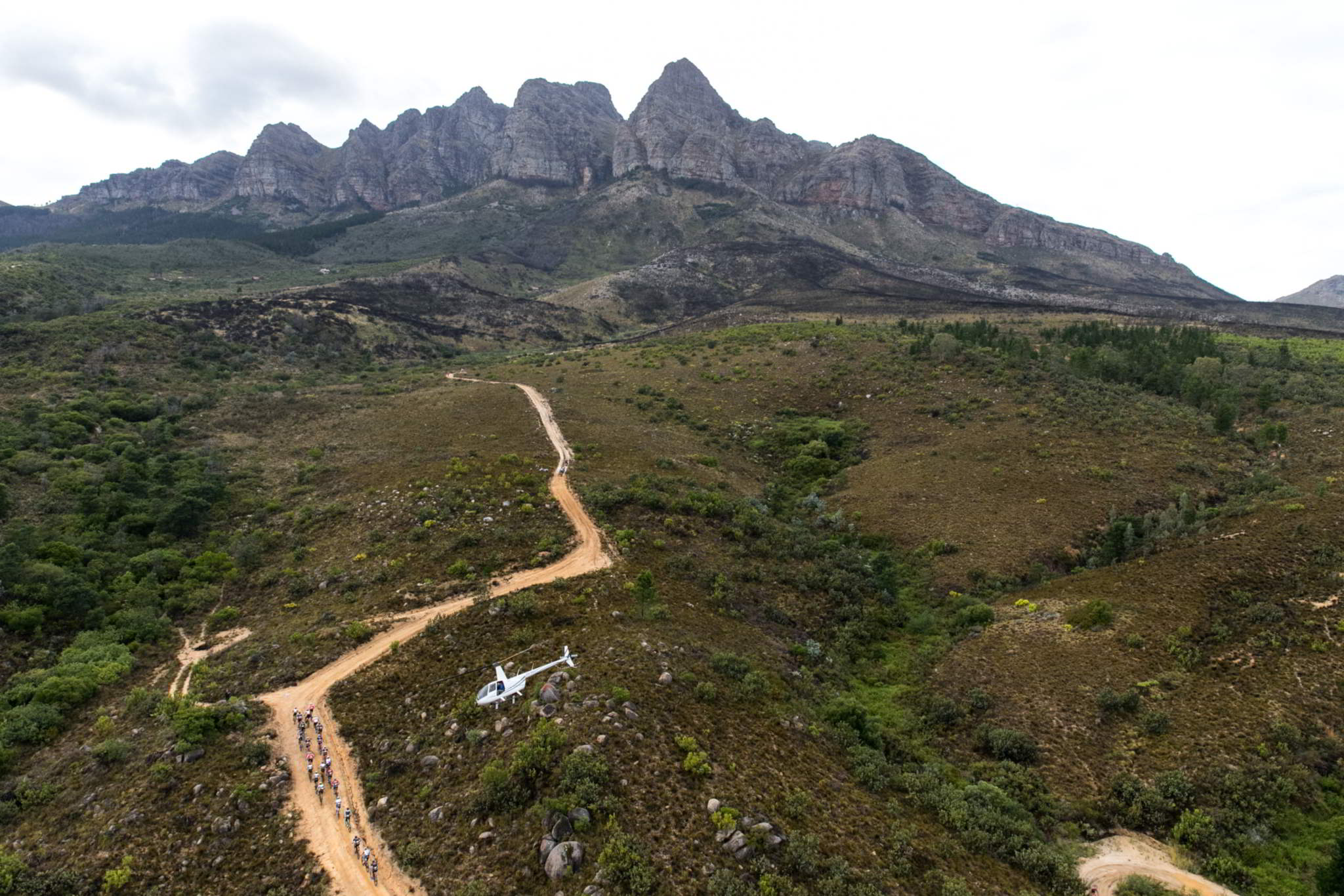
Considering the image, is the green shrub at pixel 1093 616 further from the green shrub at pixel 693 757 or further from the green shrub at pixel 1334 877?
the green shrub at pixel 693 757

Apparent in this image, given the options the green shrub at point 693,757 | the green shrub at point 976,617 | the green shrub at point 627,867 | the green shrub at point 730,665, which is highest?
the green shrub at point 627,867

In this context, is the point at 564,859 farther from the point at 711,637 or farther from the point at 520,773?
the point at 711,637

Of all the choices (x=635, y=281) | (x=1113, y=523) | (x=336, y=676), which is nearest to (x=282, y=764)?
(x=336, y=676)

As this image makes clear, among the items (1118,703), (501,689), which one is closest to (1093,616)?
(1118,703)

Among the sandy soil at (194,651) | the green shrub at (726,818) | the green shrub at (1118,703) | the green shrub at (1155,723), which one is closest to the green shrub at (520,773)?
the green shrub at (726,818)

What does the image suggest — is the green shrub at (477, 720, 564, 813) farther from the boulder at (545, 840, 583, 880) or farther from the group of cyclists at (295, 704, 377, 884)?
the group of cyclists at (295, 704, 377, 884)

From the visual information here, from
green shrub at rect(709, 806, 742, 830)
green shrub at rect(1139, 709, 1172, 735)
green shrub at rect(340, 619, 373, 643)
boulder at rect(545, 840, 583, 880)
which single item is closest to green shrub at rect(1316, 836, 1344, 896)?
green shrub at rect(1139, 709, 1172, 735)
